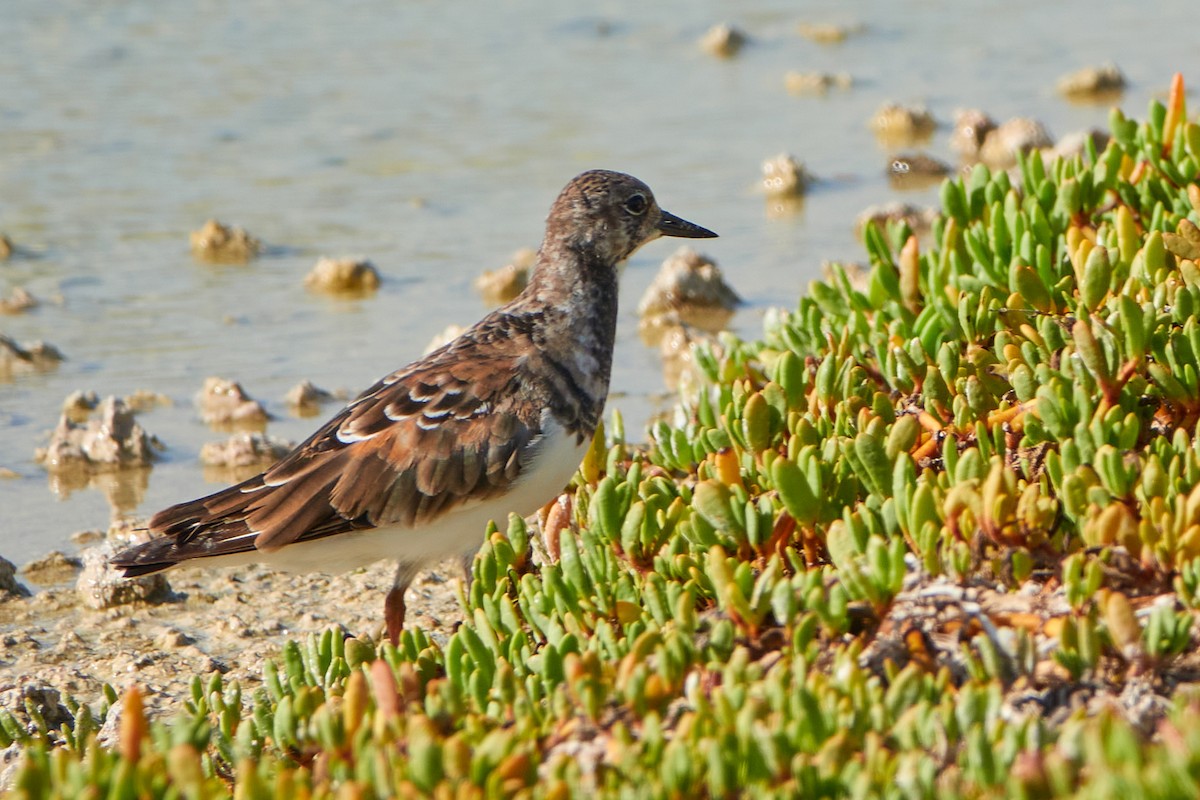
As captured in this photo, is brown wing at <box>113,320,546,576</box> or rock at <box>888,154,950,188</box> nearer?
brown wing at <box>113,320,546,576</box>

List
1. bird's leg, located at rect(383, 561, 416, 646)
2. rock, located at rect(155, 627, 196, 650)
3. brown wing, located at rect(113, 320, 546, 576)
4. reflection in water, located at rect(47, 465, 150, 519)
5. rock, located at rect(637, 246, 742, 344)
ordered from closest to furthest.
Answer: brown wing, located at rect(113, 320, 546, 576) < bird's leg, located at rect(383, 561, 416, 646) < rock, located at rect(155, 627, 196, 650) < reflection in water, located at rect(47, 465, 150, 519) < rock, located at rect(637, 246, 742, 344)

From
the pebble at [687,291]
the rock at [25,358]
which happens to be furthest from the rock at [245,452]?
the pebble at [687,291]

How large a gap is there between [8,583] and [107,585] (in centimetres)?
37

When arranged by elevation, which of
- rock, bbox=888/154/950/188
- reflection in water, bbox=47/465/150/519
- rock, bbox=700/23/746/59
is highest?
rock, bbox=700/23/746/59

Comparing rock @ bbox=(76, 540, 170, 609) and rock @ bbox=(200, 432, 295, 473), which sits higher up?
rock @ bbox=(200, 432, 295, 473)

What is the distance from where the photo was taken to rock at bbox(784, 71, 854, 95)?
1251 cm

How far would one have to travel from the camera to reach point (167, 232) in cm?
980

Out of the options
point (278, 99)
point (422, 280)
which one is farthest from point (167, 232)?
point (278, 99)

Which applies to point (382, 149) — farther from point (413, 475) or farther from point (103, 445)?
point (413, 475)

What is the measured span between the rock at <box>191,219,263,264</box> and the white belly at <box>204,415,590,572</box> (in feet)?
16.0

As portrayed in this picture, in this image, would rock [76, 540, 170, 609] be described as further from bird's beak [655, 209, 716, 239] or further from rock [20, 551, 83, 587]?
bird's beak [655, 209, 716, 239]

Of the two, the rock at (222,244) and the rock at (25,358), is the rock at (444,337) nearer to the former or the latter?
the rock at (25,358)

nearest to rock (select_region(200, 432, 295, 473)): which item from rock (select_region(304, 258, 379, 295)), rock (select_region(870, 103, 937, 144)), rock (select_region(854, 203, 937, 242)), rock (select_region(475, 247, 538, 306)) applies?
rock (select_region(475, 247, 538, 306))

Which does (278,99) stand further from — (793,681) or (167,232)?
(793,681)
